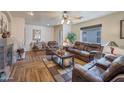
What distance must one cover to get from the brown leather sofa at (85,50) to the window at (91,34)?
0.27 ft

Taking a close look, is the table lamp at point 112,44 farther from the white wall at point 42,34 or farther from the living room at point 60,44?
the white wall at point 42,34

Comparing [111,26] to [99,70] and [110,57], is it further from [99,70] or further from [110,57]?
[99,70]

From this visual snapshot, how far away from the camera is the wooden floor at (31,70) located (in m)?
1.76

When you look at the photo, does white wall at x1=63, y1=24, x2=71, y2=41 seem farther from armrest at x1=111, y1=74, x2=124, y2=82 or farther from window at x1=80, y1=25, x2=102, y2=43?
armrest at x1=111, y1=74, x2=124, y2=82

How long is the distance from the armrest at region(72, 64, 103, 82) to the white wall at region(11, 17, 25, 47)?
40.9 inches

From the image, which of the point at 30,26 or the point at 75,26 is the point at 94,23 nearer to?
the point at 75,26

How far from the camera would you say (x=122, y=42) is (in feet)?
5.83

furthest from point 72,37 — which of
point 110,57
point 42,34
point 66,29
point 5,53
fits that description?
point 5,53

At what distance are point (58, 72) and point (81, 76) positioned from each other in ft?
1.46

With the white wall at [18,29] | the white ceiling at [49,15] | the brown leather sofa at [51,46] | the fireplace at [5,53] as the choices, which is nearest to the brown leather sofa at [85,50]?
the brown leather sofa at [51,46]

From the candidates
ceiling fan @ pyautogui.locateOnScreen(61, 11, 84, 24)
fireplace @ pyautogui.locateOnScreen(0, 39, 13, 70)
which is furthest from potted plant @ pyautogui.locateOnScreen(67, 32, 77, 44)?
fireplace @ pyautogui.locateOnScreen(0, 39, 13, 70)

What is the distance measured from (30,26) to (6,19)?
39 centimetres
